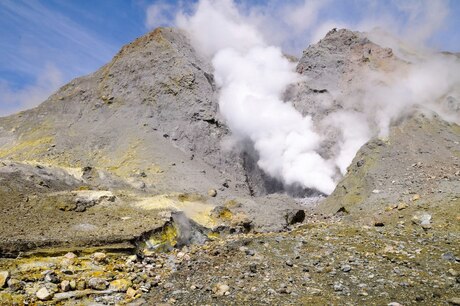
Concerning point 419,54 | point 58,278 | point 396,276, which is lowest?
point 58,278

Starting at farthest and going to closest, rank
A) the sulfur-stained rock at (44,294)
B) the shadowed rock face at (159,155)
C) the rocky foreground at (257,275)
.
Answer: the shadowed rock face at (159,155) < the rocky foreground at (257,275) < the sulfur-stained rock at (44,294)

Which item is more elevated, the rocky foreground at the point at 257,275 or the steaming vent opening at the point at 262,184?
the steaming vent opening at the point at 262,184

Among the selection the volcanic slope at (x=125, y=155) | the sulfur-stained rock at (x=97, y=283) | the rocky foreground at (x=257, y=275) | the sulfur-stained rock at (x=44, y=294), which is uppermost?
the volcanic slope at (x=125, y=155)

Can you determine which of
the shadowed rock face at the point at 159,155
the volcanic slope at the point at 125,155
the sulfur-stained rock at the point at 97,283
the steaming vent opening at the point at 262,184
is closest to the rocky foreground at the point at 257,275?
the sulfur-stained rock at the point at 97,283

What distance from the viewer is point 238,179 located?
4262 cm

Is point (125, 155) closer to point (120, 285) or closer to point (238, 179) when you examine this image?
point (238, 179)

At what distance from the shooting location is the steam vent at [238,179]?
495 inches

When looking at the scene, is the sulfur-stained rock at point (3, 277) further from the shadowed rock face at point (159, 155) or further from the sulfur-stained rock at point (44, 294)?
the shadowed rock face at point (159, 155)

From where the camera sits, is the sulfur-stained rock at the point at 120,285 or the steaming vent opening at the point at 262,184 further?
the steaming vent opening at the point at 262,184

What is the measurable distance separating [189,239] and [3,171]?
1239 cm

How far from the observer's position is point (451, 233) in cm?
1736

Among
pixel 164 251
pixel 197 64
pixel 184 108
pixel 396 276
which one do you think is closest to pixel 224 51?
pixel 197 64

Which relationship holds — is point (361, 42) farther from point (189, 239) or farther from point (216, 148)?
point (189, 239)

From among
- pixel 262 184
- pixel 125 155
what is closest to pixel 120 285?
pixel 125 155
